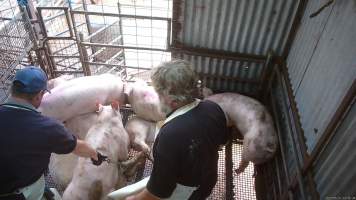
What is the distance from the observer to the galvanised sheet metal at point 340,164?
83.6 inches

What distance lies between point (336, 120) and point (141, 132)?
2.16 metres

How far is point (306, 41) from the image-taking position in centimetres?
345

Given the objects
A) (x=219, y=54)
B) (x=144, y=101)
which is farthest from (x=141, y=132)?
(x=219, y=54)

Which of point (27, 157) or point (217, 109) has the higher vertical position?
point (217, 109)

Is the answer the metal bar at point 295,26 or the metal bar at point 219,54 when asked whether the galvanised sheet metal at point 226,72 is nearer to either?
the metal bar at point 219,54

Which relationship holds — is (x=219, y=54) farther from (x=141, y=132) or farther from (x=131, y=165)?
(x=131, y=165)

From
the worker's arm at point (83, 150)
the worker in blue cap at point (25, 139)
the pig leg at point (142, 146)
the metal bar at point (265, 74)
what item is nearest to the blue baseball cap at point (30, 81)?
the worker in blue cap at point (25, 139)

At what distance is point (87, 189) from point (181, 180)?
1173 mm

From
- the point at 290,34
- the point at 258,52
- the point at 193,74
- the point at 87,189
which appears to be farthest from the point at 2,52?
the point at 290,34

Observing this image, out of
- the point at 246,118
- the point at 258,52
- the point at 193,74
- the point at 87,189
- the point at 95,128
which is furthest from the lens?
the point at 258,52

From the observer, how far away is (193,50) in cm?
418

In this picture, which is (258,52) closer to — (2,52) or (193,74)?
(193,74)

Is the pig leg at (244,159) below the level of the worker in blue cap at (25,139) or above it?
below

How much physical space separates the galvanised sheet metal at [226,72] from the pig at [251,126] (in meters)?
0.37
